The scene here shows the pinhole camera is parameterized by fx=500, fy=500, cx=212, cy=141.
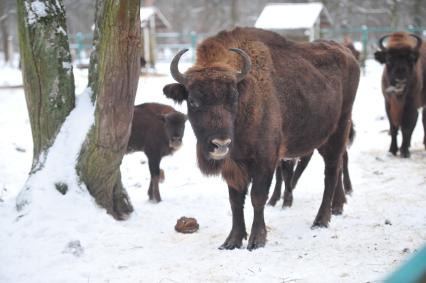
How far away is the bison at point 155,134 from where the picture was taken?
7375 mm

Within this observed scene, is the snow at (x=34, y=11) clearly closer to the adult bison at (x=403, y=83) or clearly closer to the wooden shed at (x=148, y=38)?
the adult bison at (x=403, y=83)

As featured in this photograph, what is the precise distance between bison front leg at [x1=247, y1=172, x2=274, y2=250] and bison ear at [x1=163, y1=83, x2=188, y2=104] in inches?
41.6

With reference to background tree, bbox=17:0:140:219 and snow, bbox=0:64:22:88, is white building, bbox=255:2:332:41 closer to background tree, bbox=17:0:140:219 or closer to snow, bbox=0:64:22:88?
snow, bbox=0:64:22:88

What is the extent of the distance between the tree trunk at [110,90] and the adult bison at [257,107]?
1.99 ft

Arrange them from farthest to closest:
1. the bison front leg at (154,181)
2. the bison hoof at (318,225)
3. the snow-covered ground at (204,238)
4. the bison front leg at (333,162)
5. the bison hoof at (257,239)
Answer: the bison front leg at (154,181)
the bison front leg at (333,162)
the bison hoof at (318,225)
the bison hoof at (257,239)
the snow-covered ground at (204,238)

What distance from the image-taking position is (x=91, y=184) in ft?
17.3

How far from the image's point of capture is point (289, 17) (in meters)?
20.0

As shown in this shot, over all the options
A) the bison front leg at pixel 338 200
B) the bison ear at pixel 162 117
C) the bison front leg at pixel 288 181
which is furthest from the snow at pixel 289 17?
the bison front leg at pixel 338 200

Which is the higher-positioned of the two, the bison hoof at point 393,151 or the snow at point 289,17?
the snow at point 289,17

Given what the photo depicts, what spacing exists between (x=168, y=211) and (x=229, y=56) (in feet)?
7.41

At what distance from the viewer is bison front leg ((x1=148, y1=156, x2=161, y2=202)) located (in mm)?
6898

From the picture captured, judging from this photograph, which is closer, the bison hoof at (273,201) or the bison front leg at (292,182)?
the bison front leg at (292,182)

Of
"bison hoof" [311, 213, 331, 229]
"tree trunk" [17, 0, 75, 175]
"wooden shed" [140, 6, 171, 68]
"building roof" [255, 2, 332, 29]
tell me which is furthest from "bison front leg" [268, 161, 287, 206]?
"wooden shed" [140, 6, 171, 68]

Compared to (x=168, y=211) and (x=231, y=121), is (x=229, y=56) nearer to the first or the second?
(x=231, y=121)
